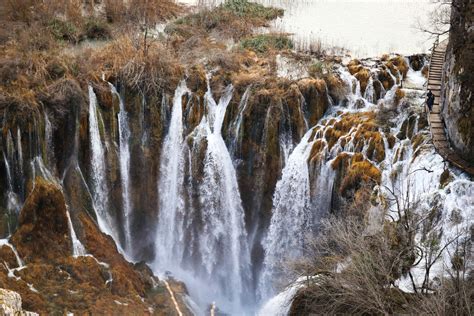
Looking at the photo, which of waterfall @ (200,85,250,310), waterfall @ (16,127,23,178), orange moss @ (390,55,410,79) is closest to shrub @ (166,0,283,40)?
waterfall @ (200,85,250,310)

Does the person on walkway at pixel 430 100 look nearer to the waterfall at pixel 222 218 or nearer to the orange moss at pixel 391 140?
the orange moss at pixel 391 140

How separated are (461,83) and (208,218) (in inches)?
415

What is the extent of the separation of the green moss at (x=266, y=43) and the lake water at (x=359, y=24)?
64cm

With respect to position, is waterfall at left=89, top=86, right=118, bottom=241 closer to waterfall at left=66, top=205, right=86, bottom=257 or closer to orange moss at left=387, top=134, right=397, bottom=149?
waterfall at left=66, top=205, right=86, bottom=257

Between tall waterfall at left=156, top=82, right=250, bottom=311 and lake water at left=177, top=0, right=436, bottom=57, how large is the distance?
26.8ft

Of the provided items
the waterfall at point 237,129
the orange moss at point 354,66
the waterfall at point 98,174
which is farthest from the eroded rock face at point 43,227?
the orange moss at point 354,66

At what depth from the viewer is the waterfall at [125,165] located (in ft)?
73.6

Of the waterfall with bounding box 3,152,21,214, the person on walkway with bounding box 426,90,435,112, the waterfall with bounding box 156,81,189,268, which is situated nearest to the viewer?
the waterfall with bounding box 3,152,21,214

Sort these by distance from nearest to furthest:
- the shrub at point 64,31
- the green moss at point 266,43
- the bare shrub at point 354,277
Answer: the bare shrub at point 354,277 → the green moss at point 266,43 → the shrub at point 64,31

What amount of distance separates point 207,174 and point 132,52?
6414mm

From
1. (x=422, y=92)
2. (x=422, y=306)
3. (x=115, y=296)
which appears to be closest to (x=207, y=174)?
(x=115, y=296)

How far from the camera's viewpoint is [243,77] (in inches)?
924

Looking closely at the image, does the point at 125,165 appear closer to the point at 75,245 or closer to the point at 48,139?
the point at 48,139

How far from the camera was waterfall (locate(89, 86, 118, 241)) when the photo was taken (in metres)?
21.7
